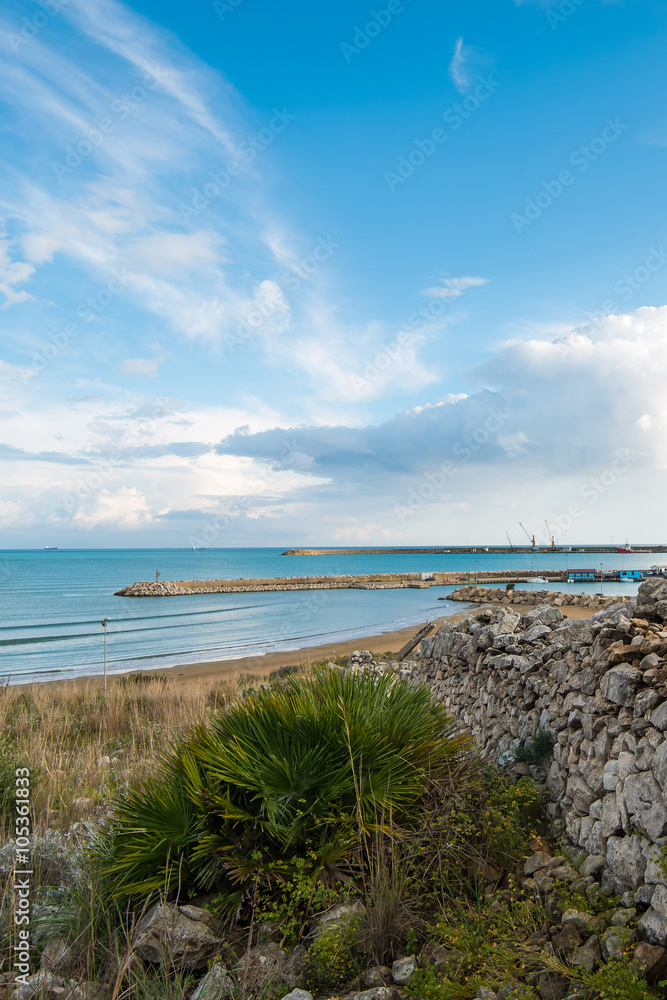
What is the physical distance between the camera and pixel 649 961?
276cm

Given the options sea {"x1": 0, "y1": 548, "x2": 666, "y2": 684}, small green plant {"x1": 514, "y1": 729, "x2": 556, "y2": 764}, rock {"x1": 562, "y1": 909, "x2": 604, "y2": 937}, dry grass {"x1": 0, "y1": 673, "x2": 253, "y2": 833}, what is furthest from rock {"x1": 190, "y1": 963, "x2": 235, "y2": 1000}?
sea {"x1": 0, "y1": 548, "x2": 666, "y2": 684}

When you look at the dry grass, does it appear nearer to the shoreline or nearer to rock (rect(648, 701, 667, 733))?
the shoreline

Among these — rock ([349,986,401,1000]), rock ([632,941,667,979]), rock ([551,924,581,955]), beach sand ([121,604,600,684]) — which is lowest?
beach sand ([121,604,600,684])

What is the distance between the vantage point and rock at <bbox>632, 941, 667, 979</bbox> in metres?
2.74

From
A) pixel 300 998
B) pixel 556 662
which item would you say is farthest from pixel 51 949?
pixel 556 662

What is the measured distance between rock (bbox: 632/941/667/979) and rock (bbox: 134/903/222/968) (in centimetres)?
230

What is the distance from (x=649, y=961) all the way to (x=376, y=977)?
1402 mm

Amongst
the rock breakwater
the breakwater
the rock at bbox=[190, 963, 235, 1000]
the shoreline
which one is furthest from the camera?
the breakwater

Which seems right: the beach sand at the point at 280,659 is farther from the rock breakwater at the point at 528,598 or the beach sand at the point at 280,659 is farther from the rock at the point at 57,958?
the rock at the point at 57,958

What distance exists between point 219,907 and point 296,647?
22.9m

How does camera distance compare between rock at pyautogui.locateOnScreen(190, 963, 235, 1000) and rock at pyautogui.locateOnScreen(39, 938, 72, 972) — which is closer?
rock at pyautogui.locateOnScreen(190, 963, 235, 1000)

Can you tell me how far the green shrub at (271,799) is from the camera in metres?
3.69

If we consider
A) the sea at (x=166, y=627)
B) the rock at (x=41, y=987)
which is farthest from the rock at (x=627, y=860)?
the sea at (x=166, y=627)

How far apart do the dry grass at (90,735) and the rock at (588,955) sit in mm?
3763
